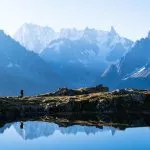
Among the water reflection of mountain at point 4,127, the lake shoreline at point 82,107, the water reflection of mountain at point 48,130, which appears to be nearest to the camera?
the water reflection of mountain at point 48,130

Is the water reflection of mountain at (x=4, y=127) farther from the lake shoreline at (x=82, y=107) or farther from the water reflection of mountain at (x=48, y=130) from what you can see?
the lake shoreline at (x=82, y=107)

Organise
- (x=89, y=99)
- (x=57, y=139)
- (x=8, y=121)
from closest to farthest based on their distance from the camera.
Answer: (x=57, y=139) < (x=8, y=121) < (x=89, y=99)

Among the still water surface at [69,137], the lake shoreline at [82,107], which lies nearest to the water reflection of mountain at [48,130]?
the still water surface at [69,137]

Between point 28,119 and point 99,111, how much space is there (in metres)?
27.4

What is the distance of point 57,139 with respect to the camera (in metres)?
106

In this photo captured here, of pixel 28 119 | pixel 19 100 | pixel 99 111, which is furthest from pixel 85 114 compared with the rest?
pixel 19 100

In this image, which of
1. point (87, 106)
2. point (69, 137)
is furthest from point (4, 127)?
point (87, 106)

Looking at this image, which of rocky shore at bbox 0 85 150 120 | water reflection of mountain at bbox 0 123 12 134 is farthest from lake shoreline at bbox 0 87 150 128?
water reflection of mountain at bbox 0 123 12 134

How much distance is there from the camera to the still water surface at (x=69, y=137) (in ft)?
307

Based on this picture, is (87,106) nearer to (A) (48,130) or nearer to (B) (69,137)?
(A) (48,130)

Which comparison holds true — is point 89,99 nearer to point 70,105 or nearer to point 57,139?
point 70,105

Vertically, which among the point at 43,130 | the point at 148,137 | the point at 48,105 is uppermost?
the point at 48,105

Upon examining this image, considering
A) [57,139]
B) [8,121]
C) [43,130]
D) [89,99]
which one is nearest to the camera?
[57,139]

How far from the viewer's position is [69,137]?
108500mm
